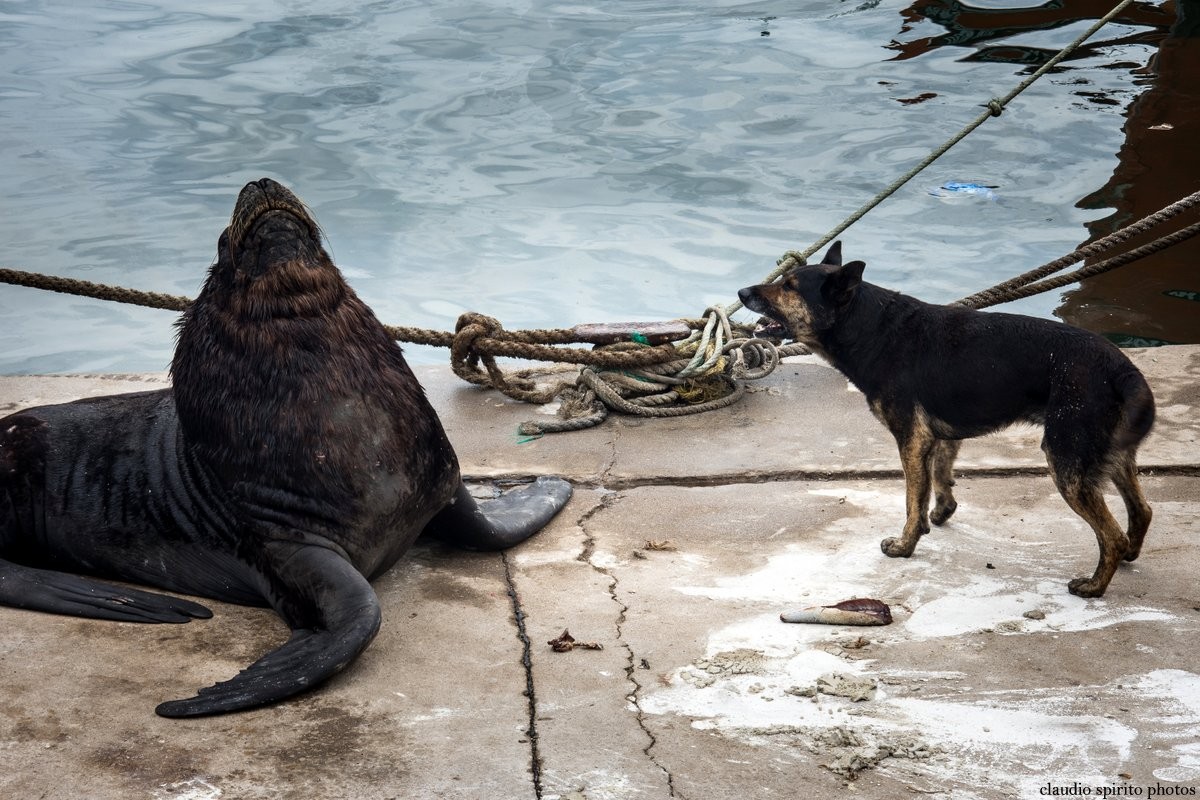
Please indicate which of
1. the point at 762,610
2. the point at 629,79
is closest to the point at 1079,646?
the point at 762,610

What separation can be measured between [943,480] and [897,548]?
511mm

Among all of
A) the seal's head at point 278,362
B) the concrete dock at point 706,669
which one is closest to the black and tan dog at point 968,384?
the concrete dock at point 706,669

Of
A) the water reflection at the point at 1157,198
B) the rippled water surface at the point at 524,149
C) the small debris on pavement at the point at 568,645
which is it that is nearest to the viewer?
the small debris on pavement at the point at 568,645

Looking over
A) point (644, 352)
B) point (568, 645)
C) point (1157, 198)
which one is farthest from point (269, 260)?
point (1157, 198)

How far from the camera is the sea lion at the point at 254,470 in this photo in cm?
420

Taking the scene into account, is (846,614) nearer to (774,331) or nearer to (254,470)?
(774,331)

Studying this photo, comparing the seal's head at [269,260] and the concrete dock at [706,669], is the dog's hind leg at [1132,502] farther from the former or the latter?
the seal's head at [269,260]

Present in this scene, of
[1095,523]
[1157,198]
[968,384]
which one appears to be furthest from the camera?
[1157,198]

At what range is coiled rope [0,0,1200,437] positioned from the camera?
6.28 m

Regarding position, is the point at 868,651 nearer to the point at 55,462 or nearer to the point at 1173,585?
the point at 1173,585

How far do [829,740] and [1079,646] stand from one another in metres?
1.05

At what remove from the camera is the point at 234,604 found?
4352 millimetres

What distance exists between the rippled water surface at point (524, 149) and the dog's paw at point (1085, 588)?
5.74 m

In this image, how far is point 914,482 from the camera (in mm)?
4766
